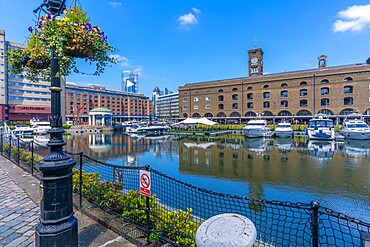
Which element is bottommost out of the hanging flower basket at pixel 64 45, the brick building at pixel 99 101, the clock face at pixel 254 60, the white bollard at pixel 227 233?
the white bollard at pixel 227 233

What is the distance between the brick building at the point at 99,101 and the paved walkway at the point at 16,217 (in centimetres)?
7665

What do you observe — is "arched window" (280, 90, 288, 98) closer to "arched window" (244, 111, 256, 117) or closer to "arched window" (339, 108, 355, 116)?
"arched window" (244, 111, 256, 117)

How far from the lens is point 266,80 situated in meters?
48.1

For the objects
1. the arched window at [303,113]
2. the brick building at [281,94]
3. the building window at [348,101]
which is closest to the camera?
the brick building at [281,94]

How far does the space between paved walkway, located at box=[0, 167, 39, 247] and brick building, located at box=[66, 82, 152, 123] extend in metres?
76.7

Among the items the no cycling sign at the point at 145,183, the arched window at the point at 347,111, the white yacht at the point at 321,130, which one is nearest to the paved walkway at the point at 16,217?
the no cycling sign at the point at 145,183

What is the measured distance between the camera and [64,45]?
2793mm

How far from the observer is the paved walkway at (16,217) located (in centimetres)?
318

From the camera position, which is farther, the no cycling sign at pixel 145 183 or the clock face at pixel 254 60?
the clock face at pixel 254 60

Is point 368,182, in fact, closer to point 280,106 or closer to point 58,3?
point 58,3

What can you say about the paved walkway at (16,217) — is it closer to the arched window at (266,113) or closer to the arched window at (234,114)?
the arched window at (266,113)

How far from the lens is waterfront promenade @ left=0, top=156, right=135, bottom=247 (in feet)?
10.1

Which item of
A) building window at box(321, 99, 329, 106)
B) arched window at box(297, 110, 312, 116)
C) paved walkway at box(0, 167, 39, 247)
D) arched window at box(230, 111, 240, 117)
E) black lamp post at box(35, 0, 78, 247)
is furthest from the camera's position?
arched window at box(230, 111, 240, 117)

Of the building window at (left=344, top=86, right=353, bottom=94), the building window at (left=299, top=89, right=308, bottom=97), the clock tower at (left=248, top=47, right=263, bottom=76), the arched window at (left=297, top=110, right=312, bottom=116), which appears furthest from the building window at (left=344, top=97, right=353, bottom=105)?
the clock tower at (left=248, top=47, right=263, bottom=76)
